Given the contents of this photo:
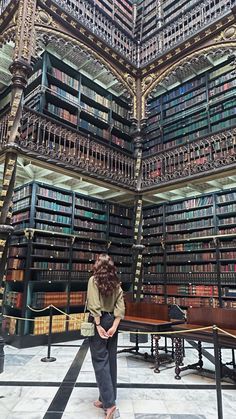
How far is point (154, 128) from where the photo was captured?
745 cm

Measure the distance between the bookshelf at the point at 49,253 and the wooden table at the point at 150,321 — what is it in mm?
1510

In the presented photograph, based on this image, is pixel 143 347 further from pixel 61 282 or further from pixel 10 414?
pixel 10 414

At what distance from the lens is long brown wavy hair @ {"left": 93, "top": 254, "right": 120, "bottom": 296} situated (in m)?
2.23

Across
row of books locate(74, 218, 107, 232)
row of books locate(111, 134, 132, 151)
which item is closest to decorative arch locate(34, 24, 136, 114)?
row of books locate(111, 134, 132, 151)

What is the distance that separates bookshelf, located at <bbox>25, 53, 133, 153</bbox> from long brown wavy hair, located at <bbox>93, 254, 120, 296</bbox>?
3.63m

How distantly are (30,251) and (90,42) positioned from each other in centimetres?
418

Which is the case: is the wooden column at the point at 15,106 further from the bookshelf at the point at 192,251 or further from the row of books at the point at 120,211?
the bookshelf at the point at 192,251

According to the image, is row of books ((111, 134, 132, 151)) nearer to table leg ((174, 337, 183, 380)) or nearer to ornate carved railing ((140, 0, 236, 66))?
ornate carved railing ((140, 0, 236, 66))

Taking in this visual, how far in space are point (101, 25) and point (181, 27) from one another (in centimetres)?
192

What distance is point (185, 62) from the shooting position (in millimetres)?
5676

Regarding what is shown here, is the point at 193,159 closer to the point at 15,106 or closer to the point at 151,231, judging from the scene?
the point at 151,231

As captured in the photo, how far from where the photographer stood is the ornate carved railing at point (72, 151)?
4.46m

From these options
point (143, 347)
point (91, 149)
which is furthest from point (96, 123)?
point (143, 347)

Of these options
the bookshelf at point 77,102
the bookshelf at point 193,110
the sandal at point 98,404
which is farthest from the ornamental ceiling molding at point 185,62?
the sandal at point 98,404
